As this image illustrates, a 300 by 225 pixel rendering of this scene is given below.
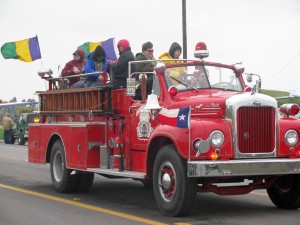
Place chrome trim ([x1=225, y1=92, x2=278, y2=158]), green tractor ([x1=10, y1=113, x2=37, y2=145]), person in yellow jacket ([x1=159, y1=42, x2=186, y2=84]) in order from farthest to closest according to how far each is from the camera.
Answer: green tractor ([x1=10, y1=113, x2=37, y2=145]), person in yellow jacket ([x1=159, y1=42, x2=186, y2=84]), chrome trim ([x1=225, y1=92, x2=278, y2=158])

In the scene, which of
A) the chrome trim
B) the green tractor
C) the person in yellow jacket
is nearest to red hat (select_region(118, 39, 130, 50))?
the person in yellow jacket

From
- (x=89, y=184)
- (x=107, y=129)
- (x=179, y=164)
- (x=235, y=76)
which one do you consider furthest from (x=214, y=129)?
(x=89, y=184)

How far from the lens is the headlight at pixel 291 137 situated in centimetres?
896

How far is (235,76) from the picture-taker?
1057cm

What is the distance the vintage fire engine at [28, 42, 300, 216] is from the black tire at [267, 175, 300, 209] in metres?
0.01

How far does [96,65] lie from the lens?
12.2 metres

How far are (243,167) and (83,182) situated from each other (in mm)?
4287

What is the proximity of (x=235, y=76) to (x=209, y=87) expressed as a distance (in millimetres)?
833

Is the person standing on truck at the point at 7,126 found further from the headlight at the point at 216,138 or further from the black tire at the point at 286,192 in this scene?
the headlight at the point at 216,138

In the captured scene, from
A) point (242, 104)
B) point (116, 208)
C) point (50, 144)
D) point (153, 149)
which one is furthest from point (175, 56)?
point (50, 144)

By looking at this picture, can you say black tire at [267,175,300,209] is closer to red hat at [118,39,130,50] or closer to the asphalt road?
the asphalt road

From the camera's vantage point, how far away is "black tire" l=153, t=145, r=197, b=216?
839 centimetres

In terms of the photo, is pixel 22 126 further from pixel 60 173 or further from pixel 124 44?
pixel 124 44

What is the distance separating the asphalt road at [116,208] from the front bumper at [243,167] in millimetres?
609
